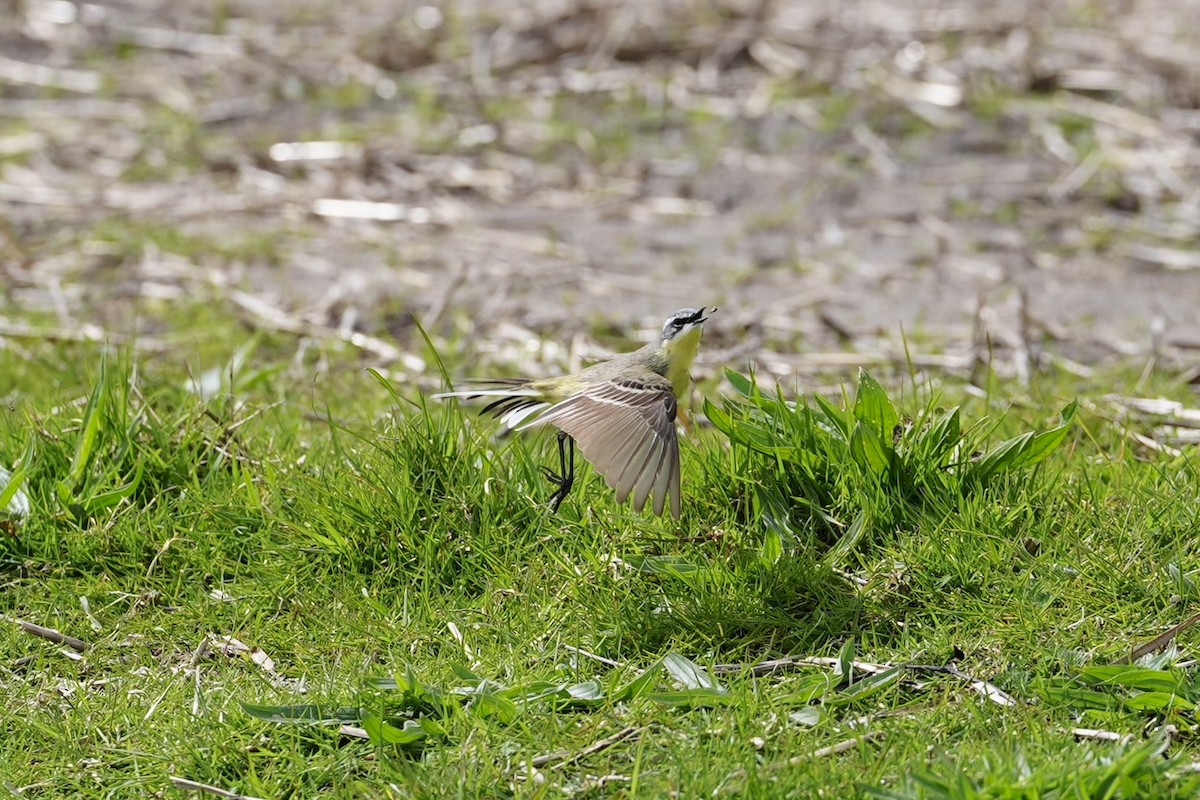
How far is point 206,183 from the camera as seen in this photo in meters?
9.60

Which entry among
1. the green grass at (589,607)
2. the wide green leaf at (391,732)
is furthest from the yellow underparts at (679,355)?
the wide green leaf at (391,732)

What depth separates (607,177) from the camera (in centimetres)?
970

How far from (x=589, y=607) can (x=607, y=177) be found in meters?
5.71

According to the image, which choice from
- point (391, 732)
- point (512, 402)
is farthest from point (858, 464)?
point (391, 732)

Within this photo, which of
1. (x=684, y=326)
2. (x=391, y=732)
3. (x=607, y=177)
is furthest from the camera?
(x=607, y=177)

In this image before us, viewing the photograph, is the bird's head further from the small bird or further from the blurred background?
the blurred background

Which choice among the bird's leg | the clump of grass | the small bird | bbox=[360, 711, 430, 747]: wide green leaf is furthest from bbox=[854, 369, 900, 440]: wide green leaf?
bbox=[360, 711, 430, 747]: wide green leaf

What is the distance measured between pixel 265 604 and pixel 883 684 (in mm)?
1912

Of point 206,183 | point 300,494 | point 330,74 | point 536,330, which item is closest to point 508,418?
point 300,494

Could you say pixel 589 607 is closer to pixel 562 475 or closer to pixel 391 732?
pixel 562 475

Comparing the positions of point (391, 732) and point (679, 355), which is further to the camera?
point (679, 355)

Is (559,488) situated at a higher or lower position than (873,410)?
lower

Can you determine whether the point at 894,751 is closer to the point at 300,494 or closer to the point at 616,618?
the point at 616,618

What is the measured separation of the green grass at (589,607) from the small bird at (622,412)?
0.15 metres
